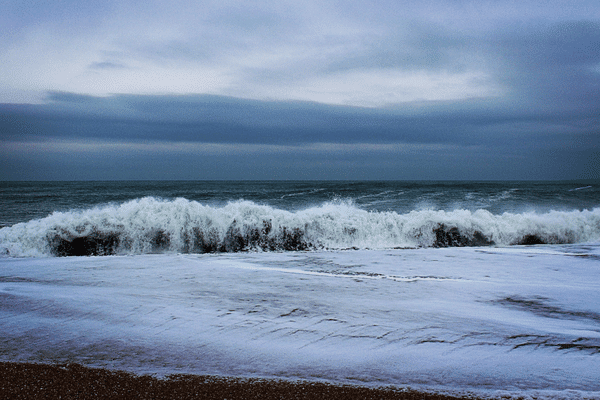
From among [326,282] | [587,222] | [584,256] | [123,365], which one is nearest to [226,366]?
[123,365]

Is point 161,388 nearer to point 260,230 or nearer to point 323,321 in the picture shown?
point 323,321

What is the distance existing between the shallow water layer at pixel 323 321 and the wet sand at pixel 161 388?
13 cm

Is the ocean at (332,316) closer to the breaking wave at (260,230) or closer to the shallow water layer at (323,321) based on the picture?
the shallow water layer at (323,321)

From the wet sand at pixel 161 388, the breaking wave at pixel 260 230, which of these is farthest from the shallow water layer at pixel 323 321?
the breaking wave at pixel 260 230

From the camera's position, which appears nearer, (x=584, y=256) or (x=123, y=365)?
(x=123, y=365)

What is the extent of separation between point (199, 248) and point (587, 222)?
12.4 m

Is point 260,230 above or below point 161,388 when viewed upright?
above

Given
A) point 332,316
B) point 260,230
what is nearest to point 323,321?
point 332,316

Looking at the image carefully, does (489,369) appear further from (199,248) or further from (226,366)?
(199,248)

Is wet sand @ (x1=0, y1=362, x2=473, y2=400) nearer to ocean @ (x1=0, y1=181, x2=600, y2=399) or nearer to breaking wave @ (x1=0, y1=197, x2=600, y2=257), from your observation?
ocean @ (x1=0, y1=181, x2=600, y2=399)

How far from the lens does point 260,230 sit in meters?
11.0

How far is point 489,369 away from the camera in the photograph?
9.55 feet

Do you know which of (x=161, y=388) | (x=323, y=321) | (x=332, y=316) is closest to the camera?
(x=161, y=388)

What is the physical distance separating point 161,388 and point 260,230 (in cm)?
843
